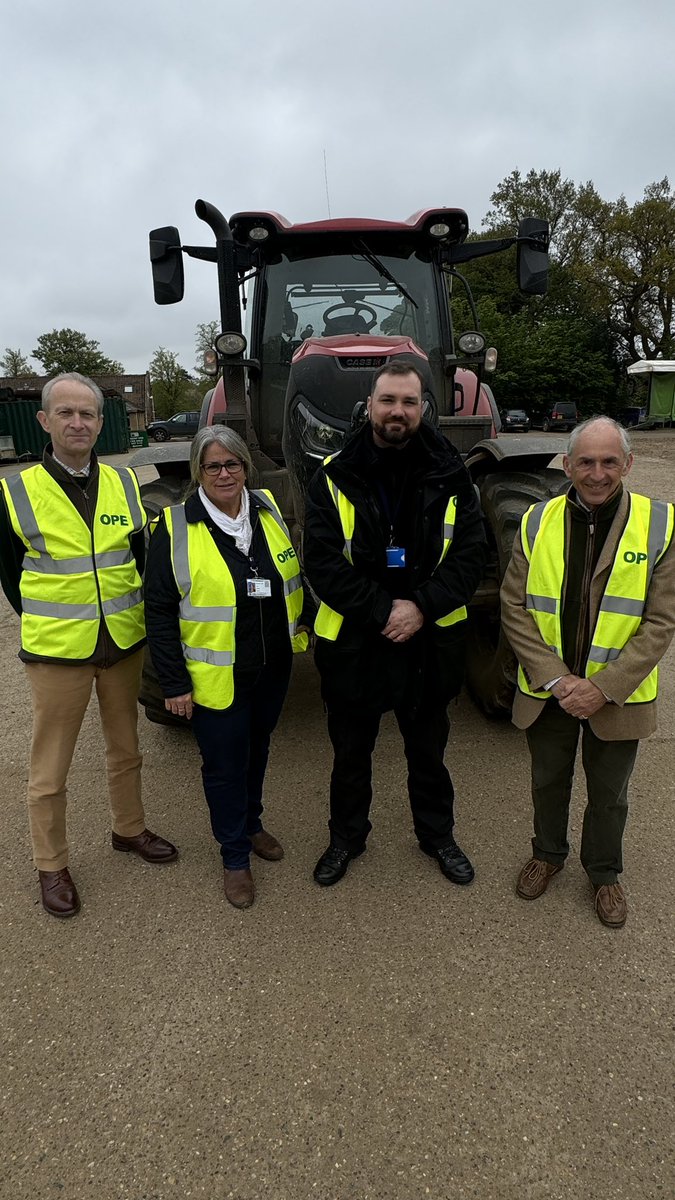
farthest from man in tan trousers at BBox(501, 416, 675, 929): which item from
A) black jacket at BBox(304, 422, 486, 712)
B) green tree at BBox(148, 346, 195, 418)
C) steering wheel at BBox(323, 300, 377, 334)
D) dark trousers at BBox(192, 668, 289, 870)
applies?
green tree at BBox(148, 346, 195, 418)

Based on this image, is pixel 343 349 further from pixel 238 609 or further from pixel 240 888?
pixel 240 888

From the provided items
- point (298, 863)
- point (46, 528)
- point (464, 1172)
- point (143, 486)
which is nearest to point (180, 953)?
point (298, 863)

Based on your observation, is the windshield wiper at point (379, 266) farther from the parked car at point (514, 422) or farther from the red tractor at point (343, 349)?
the parked car at point (514, 422)

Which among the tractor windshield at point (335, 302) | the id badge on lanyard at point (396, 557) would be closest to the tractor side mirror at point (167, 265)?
the tractor windshield at point (335, 302)

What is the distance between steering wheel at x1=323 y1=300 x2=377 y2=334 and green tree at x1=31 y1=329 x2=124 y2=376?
66.7m

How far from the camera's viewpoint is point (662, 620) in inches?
93.0

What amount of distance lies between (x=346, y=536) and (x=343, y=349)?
1407mm

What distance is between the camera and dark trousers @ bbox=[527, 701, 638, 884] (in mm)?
2562

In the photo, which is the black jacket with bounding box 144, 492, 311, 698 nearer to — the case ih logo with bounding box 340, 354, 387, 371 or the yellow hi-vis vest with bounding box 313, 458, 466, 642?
the yellow hi-vis vest with bounding box 313, 458, 466, 642

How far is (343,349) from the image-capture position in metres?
3.54

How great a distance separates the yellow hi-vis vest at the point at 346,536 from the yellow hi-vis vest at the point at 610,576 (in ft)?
0.86

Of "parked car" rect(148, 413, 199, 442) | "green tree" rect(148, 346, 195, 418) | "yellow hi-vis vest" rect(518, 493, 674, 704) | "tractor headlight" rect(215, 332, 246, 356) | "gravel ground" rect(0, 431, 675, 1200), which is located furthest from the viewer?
"green tree" rect(148, 346, 195, 418)

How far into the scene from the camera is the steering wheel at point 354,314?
4305mm

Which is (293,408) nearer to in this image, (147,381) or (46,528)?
(46,528)
